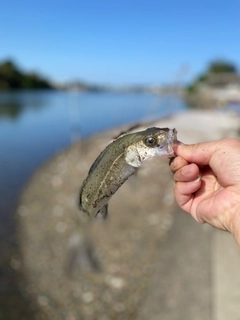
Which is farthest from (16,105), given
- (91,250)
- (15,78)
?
(15,78)

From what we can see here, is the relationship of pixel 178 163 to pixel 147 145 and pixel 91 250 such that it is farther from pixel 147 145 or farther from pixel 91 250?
pixel 91 250

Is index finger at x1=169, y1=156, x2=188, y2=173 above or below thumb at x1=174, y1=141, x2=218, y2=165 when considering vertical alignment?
below

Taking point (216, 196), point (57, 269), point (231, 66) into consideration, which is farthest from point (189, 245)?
point (231, 66)

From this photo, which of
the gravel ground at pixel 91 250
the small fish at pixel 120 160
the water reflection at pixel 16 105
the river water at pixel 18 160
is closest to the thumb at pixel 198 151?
the small fish at pixel 120 160

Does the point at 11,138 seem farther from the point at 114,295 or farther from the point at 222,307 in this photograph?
the point at 222,307

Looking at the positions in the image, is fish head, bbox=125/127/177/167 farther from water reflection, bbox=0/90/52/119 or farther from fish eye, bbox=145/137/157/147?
water reflection, bbox=0/90/52/119

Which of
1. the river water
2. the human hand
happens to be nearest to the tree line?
the river water
